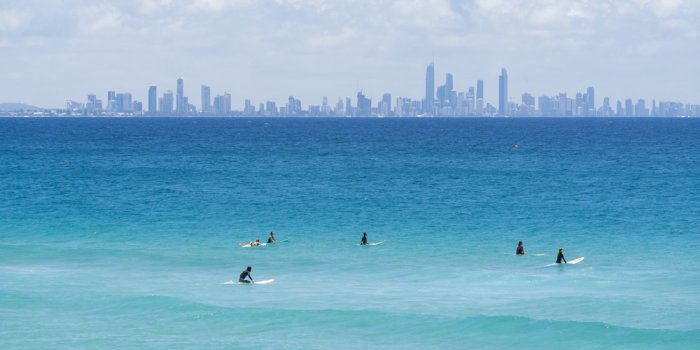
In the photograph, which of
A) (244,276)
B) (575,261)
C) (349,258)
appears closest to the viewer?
(244,276)

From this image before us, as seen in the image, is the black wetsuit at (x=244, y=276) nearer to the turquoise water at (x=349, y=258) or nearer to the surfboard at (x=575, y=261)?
the turquoise water at (x=349, y=258)

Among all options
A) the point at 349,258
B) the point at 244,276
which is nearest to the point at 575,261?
the point at 349,258

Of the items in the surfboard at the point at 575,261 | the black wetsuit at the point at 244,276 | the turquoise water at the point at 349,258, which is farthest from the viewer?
the surfboard at the point at 575,261

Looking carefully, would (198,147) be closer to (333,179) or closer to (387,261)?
(333,179)

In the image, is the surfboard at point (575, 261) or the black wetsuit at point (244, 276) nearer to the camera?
the black wetsuit at point (244, 276)

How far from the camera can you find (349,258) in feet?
186

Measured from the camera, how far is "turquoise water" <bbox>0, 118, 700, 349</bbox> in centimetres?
3984

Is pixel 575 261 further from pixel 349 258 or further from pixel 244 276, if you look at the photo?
pixel 244 276

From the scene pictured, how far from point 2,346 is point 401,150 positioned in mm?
124533

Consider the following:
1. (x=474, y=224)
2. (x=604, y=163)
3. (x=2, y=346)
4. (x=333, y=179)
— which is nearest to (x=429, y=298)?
(x=2, y=346)

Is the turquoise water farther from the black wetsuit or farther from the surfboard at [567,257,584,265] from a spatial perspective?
the black wetsuit

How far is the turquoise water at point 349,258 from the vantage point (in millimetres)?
39844

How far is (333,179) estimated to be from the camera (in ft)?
339

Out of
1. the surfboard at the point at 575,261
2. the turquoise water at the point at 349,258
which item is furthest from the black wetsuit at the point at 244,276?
the surfboard at the point at 575,261
